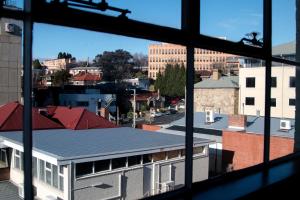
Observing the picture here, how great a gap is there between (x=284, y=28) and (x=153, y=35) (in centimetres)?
122

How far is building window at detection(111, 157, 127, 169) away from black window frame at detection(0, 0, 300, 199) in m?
3.97

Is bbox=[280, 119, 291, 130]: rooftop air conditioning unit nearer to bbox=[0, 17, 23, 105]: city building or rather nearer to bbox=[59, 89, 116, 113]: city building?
bbox=[59, 89, 116, 113]: city building

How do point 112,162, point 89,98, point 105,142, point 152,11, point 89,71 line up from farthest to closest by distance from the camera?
point 105,142
point 112,162
point 89,98
point 89,71
point 152,11

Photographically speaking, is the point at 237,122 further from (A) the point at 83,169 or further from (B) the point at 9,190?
(B) the point at 9,190

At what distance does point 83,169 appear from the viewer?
4.70 m

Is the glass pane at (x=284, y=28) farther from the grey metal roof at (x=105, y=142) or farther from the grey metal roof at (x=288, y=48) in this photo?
the grey metal roof at (x=105, y=142)

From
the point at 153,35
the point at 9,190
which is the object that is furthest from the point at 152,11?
the point at 9,190

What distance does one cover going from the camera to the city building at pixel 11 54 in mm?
897

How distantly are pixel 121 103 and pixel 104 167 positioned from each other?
3387 millimetres

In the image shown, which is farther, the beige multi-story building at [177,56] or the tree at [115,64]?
the tree at [115,64]

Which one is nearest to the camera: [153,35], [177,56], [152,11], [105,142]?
[153,35]

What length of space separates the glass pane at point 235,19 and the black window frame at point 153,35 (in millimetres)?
42

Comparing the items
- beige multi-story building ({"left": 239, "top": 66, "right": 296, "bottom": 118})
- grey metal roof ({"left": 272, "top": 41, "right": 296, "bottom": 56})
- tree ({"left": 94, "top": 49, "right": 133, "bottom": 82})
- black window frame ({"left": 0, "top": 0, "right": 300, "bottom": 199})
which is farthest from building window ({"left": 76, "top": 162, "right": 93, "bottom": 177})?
black window frame ({"left": 0, "top": 0, "right": 300, "bottom": 199})

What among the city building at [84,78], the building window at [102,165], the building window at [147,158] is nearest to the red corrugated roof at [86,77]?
the city building at [84,78]
